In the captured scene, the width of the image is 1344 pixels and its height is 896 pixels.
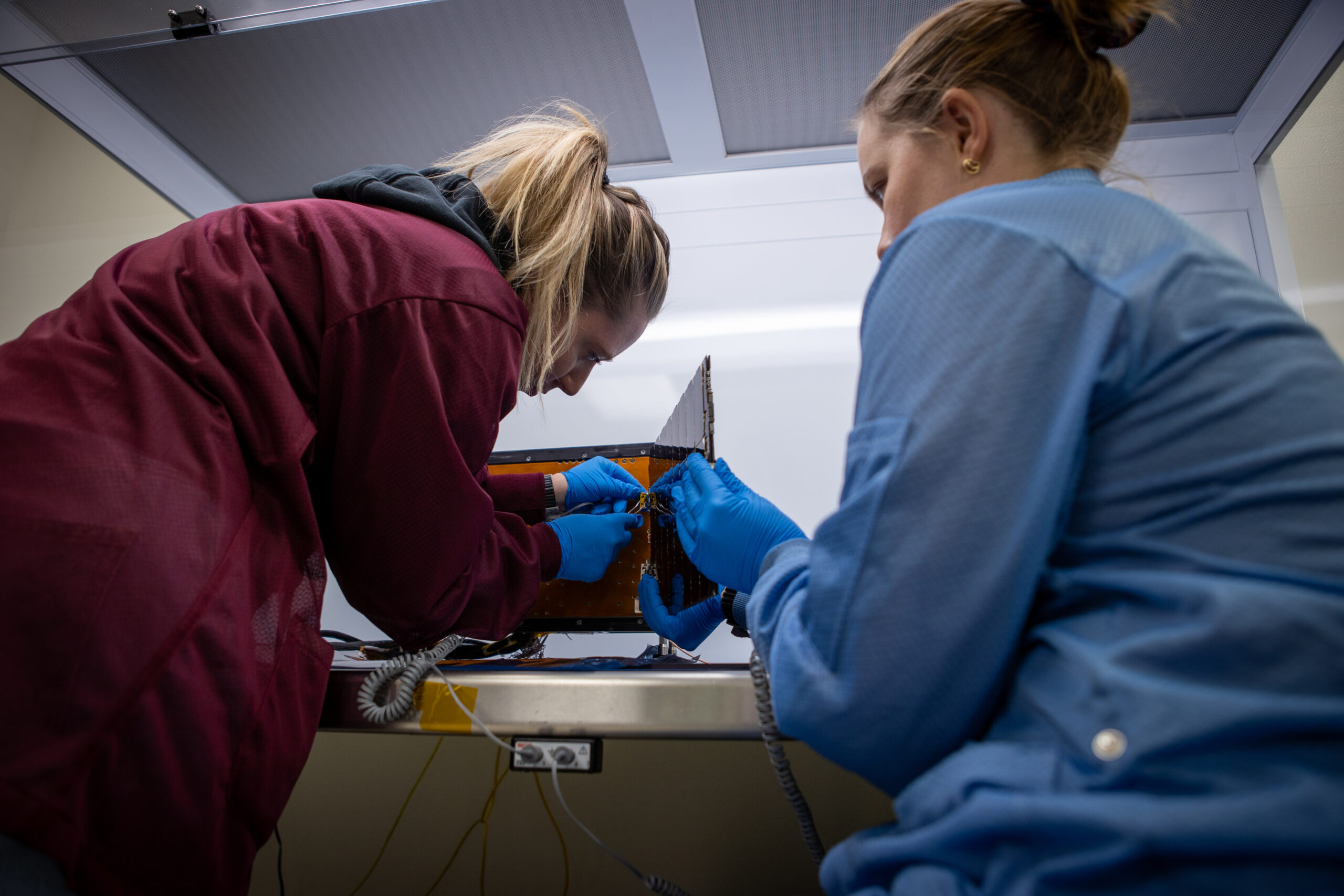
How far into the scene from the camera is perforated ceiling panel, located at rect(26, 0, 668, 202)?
1770 mm

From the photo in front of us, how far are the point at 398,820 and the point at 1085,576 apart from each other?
1703mm

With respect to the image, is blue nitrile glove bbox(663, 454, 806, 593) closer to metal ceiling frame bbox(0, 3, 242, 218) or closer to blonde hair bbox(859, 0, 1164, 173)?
blonde hair bbox(859, 0, 1164, 173)

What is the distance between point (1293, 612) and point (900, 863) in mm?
296

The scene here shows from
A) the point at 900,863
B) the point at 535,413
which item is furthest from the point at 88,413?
the point at 535,413

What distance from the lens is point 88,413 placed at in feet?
1.90

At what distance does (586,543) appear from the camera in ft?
4.14

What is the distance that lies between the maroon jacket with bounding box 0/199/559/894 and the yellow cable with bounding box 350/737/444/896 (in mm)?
874

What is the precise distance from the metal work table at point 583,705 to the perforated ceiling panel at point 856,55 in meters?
1.51

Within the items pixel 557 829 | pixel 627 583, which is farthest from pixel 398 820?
pixel 627 583

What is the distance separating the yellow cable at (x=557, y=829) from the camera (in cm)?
149

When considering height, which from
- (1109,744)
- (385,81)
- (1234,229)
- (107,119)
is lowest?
(1234,229)

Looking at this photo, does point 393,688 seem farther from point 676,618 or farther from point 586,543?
point 676,618

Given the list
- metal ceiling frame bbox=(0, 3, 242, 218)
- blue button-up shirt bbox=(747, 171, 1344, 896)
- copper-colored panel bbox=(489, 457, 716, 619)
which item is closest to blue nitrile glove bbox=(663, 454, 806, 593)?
copper-colored panel bbox=(489, 457, 716, 619)

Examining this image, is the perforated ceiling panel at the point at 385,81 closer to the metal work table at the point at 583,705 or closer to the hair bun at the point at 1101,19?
the hair bun at the point at 1101,19
